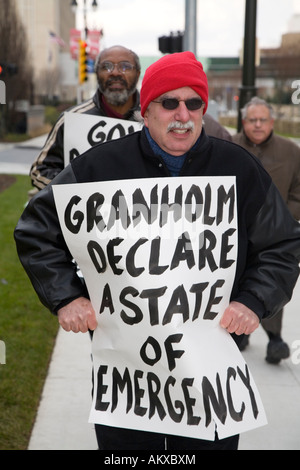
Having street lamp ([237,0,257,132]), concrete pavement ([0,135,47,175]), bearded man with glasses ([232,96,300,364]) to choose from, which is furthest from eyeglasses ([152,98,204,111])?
→ concrete pavement ([0,135,47,175])

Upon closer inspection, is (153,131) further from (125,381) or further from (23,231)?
(125,381)

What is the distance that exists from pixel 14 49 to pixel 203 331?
30.7 m

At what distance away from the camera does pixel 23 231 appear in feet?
8.75

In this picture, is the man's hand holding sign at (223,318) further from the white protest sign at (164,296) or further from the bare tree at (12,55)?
the bare tree at (12,55)

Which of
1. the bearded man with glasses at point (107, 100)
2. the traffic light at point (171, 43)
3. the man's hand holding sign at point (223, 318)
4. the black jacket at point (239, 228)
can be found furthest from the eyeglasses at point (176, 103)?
the traffic light at point (171, 43)

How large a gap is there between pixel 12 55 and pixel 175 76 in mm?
29828

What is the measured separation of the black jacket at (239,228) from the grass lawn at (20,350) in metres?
1.57

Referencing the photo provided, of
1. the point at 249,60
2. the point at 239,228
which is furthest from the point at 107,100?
the point at 249,60

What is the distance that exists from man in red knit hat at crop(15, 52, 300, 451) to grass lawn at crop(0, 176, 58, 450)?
4.88 ft

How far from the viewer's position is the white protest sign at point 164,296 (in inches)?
97.6

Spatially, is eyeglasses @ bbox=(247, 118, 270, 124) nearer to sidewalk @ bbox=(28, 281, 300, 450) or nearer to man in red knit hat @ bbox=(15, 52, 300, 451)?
sidewalk @ bbox=(28, 281, 300, 450)

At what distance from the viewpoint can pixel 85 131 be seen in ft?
13.4

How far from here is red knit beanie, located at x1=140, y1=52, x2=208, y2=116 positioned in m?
2.53
